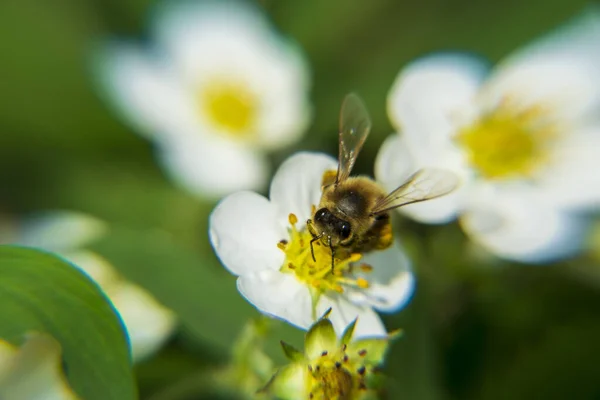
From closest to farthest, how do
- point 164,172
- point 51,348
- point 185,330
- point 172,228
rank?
point 51,348 < point 185,330 < point 172,228 < point 164,172

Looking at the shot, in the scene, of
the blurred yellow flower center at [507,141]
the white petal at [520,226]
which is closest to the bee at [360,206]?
the white petal at [520,226]

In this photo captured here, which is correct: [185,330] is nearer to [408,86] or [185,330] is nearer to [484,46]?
[408,86]

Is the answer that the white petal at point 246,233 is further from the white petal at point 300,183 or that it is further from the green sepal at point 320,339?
the green sepal at point 320,339

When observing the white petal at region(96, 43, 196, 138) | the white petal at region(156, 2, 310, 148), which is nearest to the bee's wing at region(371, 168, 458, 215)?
the white petal at region(156, 2, 310, 148)

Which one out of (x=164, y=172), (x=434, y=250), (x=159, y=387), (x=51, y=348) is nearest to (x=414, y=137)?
(x=434, y=250)

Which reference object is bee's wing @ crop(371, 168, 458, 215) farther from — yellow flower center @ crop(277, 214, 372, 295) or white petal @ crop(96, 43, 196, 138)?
white petal @ crop(96, 43, 196, 138)
